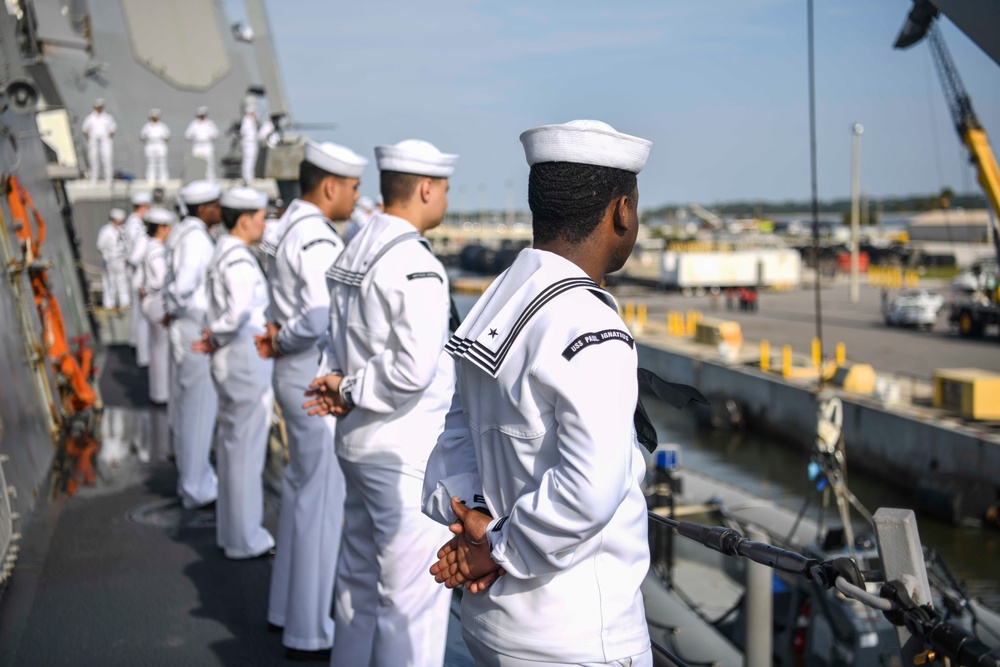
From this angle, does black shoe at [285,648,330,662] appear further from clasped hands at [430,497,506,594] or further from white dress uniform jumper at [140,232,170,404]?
white dress uniform jumper at [140,232,170,404]

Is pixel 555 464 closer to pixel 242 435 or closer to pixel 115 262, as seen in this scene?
pixel 242 435

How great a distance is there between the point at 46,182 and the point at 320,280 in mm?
5640

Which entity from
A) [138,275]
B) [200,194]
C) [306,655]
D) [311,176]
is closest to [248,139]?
[138,275]

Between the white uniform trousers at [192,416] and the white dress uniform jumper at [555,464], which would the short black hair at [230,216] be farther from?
the white dress uniform jumper at [555,464]

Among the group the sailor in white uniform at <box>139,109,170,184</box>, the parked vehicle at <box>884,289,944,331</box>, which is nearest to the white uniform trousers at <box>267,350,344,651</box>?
the sailor in white uniform at <box>139,109,170,184</box>

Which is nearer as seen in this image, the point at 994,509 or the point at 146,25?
the point at 994,509

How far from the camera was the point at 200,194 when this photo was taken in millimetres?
6012

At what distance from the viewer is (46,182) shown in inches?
330

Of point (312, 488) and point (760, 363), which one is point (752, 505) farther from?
point (760, 363)

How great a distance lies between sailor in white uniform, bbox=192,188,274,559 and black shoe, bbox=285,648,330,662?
3.64 ft

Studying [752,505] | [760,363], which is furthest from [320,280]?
[760,363]

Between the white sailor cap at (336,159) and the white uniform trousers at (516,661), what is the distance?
231cm

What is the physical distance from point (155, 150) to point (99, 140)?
980 mm

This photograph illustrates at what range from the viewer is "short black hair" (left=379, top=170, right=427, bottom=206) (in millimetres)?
3188
